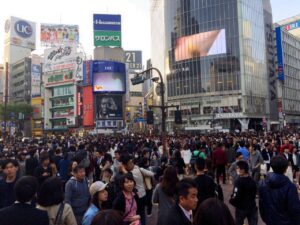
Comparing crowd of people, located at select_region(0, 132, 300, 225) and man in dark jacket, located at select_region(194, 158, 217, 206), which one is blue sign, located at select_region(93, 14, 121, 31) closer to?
crowd of people, located at select_region(0, 132, 300, 225)

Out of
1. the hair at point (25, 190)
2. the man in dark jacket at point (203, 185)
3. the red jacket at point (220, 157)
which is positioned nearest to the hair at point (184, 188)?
the hair at point (25, 190)

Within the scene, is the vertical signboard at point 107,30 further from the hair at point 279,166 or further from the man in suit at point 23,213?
the man in suit at point 23,213

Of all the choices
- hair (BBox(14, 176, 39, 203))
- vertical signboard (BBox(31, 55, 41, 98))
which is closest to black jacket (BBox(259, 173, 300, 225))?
hair (BBox(14, 176, 39, 203))

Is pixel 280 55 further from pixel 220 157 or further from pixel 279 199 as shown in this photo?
pixel 279 199

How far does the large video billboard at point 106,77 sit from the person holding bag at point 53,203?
212 feet

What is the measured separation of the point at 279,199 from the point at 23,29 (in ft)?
343

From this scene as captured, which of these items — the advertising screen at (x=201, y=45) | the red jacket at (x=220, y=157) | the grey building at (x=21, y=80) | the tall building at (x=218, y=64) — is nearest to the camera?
the red jacket at (x=220, y=157)

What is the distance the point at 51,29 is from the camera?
89.9m

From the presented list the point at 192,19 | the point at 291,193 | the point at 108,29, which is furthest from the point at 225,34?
the point at 291,193

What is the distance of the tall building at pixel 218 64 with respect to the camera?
5716 cm

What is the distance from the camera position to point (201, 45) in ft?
202

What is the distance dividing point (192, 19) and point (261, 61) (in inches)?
629

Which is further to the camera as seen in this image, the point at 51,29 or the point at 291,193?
the point at 51,29

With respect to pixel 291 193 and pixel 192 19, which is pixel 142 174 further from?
pixel 192 19
